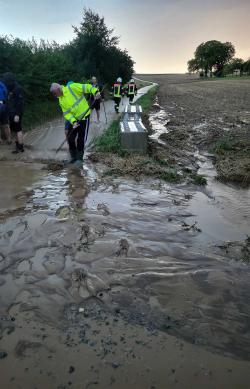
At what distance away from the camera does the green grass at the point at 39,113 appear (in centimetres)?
1359

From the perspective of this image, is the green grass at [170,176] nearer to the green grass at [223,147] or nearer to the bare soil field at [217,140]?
the bare soil field at [217,140]

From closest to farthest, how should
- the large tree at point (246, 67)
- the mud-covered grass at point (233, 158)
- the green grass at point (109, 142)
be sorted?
1. the mud-covered grass at point (233, 158)
2. the green grass at point (109, 142)
3. the large tree at point (246, 67)

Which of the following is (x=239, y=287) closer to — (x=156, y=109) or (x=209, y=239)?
(x=209, y=239)

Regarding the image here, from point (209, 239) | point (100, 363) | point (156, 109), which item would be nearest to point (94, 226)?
point (209, 239)

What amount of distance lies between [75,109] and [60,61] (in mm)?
15615

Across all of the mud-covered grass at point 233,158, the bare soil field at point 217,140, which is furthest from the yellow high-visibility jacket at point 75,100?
the mud-covered grass at point 233,158

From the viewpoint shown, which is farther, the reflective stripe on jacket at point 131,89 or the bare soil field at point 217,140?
the reflective stripe on jacket at point 131,89

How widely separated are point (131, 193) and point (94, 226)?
66.5 inches

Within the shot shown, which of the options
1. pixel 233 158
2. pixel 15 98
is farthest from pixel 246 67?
pixel 15 98

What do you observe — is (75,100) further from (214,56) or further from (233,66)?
(214,56)

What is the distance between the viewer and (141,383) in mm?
2795

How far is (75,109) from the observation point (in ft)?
26.6

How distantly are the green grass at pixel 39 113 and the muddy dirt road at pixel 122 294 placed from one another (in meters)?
7.78

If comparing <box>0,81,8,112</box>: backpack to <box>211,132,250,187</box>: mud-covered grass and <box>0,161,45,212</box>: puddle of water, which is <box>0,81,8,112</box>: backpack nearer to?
<box>0,161,45,212</box>: puddle of water
